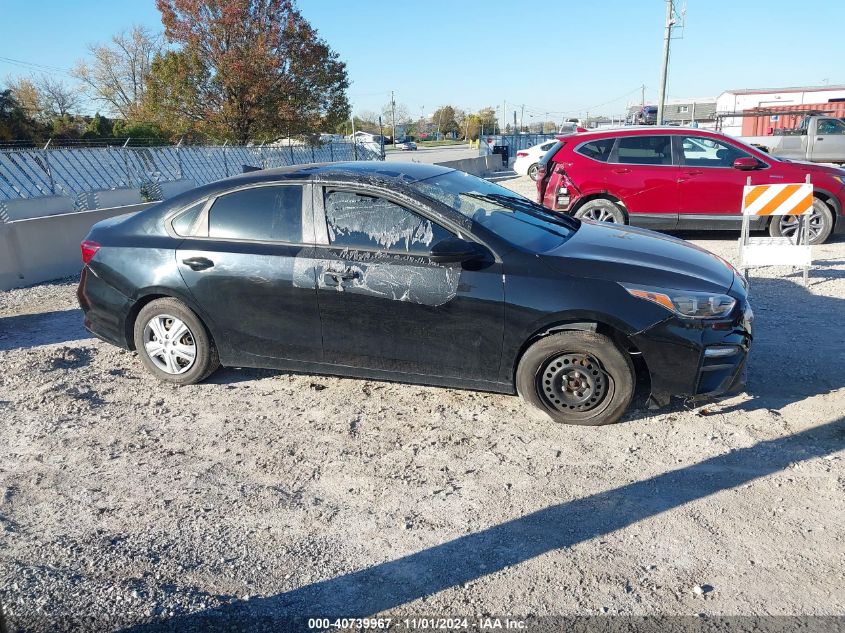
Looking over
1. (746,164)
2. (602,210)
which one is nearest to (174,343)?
(602,210)

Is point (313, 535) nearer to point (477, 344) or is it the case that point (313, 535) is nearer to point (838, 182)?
point (477, 344)

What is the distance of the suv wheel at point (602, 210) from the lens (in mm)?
9555

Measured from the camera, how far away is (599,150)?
9711 mm

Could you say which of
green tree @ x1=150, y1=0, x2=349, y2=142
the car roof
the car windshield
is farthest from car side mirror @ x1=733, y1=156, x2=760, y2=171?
green tree @ x1=150, y1=0, x2=349, y2=142

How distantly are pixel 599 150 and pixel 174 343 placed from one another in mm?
7100

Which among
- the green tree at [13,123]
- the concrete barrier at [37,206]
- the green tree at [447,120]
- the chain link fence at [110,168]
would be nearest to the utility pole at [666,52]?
the chain link fence at [110,168]

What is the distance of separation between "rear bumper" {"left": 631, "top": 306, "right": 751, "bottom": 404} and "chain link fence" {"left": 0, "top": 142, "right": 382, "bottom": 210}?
38.2 ft

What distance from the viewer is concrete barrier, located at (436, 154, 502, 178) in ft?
86.5

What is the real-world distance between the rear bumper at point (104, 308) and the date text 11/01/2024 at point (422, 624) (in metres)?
3.26

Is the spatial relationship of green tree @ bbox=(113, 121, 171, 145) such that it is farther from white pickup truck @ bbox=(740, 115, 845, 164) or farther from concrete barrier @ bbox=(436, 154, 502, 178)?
white pickup truck @ bbox=(740, 115, 845, 164)

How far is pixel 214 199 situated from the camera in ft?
15.9

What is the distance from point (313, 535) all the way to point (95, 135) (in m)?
36.2

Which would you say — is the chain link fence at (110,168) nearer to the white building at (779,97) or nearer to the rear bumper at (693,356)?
the rear bumper at (693,356)

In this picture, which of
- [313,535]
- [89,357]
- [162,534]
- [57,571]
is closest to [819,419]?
[313,535]
